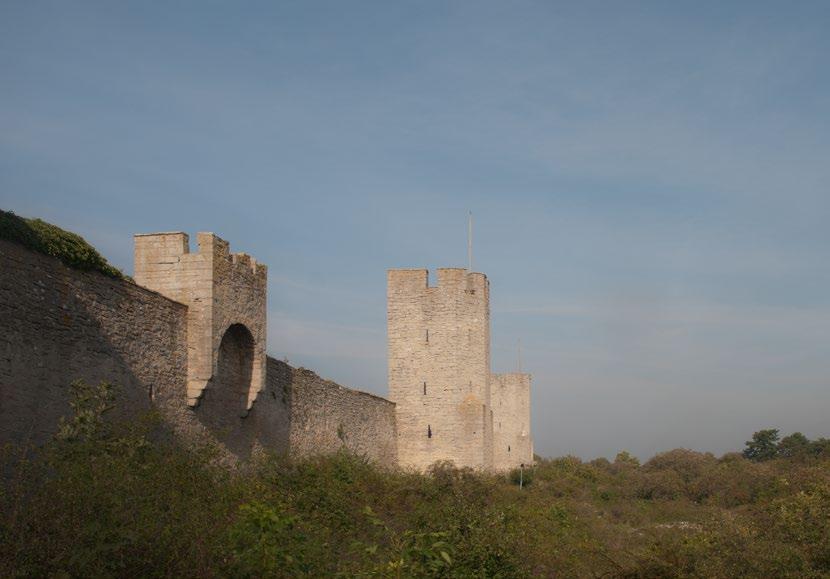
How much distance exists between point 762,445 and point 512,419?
1089 inches

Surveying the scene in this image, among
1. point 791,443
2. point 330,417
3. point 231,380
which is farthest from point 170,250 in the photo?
point 791,443

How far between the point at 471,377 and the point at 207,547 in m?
16.7

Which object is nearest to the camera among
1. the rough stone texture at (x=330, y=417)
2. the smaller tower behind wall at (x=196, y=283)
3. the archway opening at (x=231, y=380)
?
the smaller tower behind wall at (x=196, y=283)

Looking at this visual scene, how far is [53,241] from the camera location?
35.7 ft

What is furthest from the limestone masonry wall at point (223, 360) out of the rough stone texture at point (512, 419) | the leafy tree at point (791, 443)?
the leafy tree at point (791, 443)

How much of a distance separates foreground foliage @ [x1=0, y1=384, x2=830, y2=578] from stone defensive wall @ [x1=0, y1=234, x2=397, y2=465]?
0.40 m

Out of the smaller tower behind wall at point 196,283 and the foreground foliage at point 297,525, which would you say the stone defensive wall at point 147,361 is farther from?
the foreground foliage at point 297,525

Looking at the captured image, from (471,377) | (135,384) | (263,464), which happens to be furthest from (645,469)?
(135,384)

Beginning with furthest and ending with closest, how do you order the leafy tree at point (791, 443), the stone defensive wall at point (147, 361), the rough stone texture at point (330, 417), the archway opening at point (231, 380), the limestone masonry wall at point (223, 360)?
the leafy tree at point (791, 443) → the rough stone texture at point (330, 417) → the archway opening at point (231, 380) → the limestone masonry wall at point (223, 360) → the stone defensive wall at point (147, 361)

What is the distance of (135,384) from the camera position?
12.4m

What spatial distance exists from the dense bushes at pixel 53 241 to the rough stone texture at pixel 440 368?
44.6 feet

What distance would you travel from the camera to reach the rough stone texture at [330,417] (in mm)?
17906

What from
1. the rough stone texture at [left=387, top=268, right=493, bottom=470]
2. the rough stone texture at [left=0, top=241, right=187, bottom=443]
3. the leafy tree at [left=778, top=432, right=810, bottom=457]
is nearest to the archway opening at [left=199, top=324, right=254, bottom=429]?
the rough stone texture at [left=0, top=241, right=187, bottom=443]

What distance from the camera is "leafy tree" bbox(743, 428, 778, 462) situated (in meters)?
60.3
